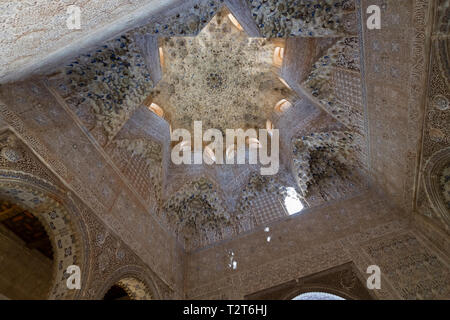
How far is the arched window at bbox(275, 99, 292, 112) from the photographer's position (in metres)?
7.76

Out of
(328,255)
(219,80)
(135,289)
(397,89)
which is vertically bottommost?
(135,289)

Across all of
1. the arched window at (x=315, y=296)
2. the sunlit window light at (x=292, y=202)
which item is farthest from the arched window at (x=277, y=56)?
the arched window at (x=315, y=296)

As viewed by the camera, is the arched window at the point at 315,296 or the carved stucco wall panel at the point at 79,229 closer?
the carved stucco wall panel at the point at 79,229

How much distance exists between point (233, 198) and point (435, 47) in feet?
16.8

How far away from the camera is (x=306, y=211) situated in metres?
6.19

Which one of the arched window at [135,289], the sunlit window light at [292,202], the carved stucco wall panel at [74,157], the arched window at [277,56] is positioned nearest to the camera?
the carved stucco wall panel at [74,157]

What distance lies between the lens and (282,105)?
8.09 meters

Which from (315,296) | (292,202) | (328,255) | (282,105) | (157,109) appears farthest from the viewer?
(157,109)

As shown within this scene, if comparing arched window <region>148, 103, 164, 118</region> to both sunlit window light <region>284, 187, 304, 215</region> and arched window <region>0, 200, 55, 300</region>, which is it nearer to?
arched window <region>0, 200, 55, 300</region>

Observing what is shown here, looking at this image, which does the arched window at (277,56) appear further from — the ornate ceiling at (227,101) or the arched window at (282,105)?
the arched window at (282,105)

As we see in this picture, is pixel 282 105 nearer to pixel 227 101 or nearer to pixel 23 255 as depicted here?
pixel 227 101

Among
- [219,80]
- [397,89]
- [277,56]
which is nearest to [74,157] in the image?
[397,89]

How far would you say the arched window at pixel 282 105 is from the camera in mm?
7764
